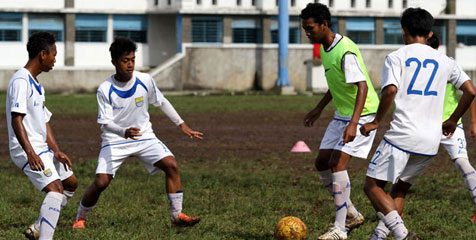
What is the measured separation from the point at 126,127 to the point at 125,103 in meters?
0.25

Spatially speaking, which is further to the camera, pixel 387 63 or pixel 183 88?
pixel 183 88

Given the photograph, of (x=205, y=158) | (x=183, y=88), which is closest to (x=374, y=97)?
(x=205, y=158)

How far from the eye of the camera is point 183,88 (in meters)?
48.9

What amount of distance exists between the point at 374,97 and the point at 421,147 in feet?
5.74

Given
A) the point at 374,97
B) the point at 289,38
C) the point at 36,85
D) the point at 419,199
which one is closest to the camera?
the point at 36,85

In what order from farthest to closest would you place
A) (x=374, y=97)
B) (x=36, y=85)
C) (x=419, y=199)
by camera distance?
(x=419, y=199)
(x=374, y=97)
(x=36, y=85)

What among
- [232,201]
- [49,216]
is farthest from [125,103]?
[232,201]

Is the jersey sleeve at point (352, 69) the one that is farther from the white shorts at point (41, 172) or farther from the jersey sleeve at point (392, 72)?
the white shorts at point (41, 172)

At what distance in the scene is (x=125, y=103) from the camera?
28.1 feet

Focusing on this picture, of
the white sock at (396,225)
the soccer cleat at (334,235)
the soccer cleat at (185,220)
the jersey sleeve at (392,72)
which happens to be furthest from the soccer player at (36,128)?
the jersey sleeve at (392,72)

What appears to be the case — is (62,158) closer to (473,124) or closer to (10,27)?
(473,124)

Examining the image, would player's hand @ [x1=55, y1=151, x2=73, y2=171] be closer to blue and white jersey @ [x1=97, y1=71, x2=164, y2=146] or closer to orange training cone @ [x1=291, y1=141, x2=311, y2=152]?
blue and white jersey @ [x1=97, y1=71, x2=164, y2=146]

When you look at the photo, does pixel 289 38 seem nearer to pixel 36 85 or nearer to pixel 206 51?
pixel 206 51

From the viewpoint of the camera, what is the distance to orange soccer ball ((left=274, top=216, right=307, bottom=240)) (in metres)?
7.79
